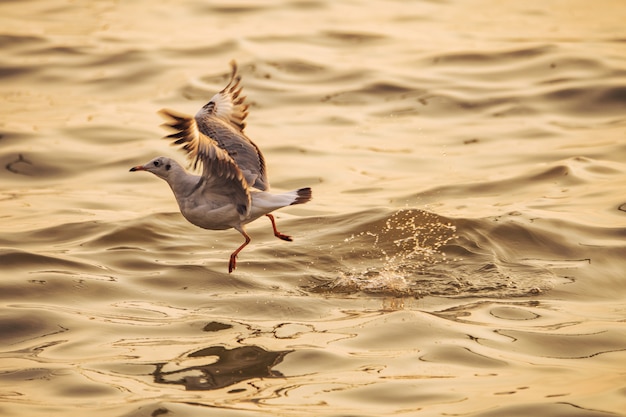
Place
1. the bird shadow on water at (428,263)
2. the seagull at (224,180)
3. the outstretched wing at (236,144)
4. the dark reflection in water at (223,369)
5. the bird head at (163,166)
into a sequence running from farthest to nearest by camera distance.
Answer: the bird shadow on water at (428,263) < the outstretched wing at (236,144) < the bird head at (163,166) < the seagull at (224,180) < the dark reflection in water at (223,369)

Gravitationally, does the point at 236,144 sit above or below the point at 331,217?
above

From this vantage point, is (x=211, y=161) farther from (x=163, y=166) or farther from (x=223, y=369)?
(x=223, y=369)

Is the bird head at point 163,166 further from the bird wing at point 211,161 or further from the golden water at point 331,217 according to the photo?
the golden water at point 331,217

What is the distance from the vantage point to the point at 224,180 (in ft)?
27.4

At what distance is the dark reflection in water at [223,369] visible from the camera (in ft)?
23.3

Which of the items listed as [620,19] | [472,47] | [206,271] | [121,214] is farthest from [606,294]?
[620,19]

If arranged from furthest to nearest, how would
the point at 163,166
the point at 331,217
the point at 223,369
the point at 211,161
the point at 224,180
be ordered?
the point at 331,217 → the point at 163,166 → the point at 224,180 → the point at 211,161 → the point at 223,369

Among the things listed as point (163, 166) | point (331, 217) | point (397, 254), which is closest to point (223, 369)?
point (163, 166)

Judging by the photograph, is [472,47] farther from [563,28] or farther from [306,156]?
[306,156]

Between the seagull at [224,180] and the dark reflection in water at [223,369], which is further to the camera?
the seagull at [224,180]

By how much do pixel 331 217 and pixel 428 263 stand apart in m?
1.63

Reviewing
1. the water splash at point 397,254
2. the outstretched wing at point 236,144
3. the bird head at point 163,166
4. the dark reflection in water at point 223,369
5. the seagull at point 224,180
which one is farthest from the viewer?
the water splash at point 397,254

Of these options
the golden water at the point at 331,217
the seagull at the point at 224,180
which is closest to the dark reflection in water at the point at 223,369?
the golden water at the point at 331,217

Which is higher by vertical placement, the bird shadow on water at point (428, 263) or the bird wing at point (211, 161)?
the bird wing at point (211, 161)
